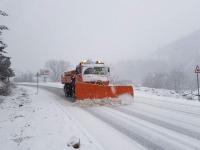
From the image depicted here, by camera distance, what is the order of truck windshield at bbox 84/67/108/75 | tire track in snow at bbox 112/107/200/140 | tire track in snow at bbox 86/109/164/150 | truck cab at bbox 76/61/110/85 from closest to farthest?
tire track in snow at bbox 86/109/164/150
tire track in snow at bbox 112/107/200/140
truck cab at bbox 76/61/110/85
truck windshield at bbox 84/67/108/75

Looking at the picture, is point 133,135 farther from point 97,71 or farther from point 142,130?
point 97,71

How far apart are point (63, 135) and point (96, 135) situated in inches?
40.6

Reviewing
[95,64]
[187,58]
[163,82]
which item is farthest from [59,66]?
[95,64]

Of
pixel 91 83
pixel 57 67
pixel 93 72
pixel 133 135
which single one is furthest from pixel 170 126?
pixel 57 67

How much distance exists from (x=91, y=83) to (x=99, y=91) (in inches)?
92.9

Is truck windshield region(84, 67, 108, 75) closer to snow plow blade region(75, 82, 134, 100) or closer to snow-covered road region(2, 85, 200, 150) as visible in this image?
snow plow blade region(75, 82, 134, 100)

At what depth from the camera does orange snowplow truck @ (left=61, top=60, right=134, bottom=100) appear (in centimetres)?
1823

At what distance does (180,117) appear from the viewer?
37.8 ft

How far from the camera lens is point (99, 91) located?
60.2ft

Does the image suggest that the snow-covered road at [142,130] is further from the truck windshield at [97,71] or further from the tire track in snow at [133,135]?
the truck windshield at [97,71]

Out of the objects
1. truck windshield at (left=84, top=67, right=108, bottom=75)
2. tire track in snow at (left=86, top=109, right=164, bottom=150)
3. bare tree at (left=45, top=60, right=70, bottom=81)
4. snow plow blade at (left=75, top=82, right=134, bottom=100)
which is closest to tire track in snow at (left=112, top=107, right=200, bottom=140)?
tire track in snow at (left=86, top=109, right=164, bottom=150)

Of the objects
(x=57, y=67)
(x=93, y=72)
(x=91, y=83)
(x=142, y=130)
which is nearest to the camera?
(x=142, y=130)

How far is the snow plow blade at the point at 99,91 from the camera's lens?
1816 cm

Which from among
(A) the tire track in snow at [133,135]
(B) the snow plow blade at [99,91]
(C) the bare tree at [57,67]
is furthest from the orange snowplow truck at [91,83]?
(C) the bare tree at [57,67]
